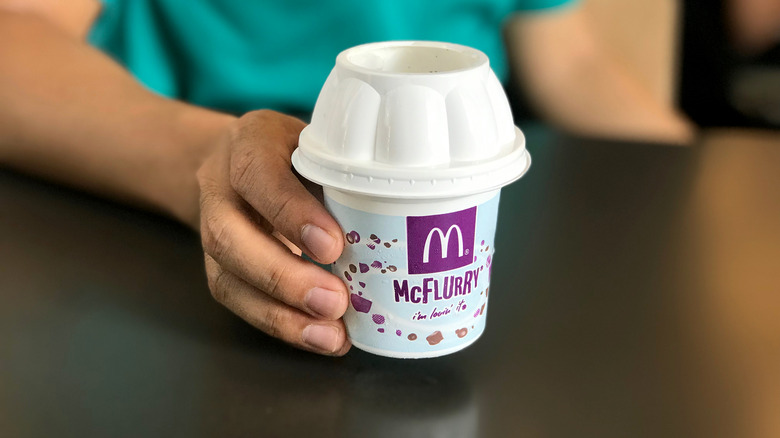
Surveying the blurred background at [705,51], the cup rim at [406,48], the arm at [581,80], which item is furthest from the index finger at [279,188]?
the blurred background at [705,51]

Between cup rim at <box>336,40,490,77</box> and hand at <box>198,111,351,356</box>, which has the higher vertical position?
cup rim at <box>336,40,490,77</box>

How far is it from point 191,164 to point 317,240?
30 cm

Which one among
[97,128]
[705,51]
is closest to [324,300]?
[97,128]

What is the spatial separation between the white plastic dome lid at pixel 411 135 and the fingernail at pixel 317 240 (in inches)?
1.6

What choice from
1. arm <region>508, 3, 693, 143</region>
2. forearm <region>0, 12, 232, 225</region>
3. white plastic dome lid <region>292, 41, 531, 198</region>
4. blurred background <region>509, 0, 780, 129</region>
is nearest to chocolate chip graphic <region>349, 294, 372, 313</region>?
white plastic dome lid <region>292, 41, 531, 198</region>

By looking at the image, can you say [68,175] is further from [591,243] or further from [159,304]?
[591,243]

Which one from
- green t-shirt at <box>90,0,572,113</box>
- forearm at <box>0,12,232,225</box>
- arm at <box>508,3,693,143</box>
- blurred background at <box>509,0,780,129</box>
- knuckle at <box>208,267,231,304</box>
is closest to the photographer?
knuckle at <box>208,267,231,304</box>

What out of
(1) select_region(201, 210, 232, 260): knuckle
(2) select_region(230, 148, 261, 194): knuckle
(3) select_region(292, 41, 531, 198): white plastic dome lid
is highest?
(3) select_region(292, 41, 531, 198): white plastic dome lid

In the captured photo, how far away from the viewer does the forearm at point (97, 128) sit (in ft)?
2.56

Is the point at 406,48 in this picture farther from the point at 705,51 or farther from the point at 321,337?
the point at 705,51

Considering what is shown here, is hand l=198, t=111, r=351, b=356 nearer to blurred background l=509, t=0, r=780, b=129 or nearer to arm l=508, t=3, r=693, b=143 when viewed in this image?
arm l=508, t=3, r=693, b=143

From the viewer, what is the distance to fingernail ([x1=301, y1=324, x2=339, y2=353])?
0.55m

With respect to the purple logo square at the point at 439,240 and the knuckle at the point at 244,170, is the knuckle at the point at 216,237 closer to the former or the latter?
the knuckle at the point at 244,170

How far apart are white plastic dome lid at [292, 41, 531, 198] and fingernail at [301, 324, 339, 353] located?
13 cm
